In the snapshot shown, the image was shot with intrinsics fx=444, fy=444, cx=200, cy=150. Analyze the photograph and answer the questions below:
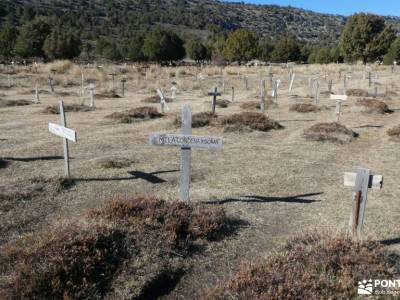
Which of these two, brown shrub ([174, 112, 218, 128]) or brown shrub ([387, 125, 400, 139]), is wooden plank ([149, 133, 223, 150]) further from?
brown shrub ([387, 125, 400, 139])

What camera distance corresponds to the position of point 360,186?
6047 mm

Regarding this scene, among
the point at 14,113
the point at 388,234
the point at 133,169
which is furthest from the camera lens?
the point at 14,113

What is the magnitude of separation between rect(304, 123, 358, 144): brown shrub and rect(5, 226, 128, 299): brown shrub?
1012 centimetres

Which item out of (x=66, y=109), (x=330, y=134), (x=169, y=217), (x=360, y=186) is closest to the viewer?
(x=360, y=186)

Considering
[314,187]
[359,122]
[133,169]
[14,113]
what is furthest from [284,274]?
[14,113]

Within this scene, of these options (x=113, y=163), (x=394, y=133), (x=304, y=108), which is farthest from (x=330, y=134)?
(x=113, y=163)

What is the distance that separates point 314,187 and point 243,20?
15007 cm

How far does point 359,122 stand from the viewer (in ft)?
60.9

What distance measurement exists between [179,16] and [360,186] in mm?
134415

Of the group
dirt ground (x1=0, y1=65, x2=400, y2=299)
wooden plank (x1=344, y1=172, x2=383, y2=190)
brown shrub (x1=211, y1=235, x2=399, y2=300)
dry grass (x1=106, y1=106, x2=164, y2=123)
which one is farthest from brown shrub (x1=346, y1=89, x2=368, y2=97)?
brown shrub (x1=211, y1=235, x2=399, y2=300)

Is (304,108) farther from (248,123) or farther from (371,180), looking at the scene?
(371,180)

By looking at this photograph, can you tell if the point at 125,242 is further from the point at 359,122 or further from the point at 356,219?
the point at 359,122

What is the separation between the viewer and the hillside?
10294 centimetres

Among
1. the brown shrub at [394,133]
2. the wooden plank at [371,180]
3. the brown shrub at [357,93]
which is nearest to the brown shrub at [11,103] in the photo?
the brown shrub at [394,133]
